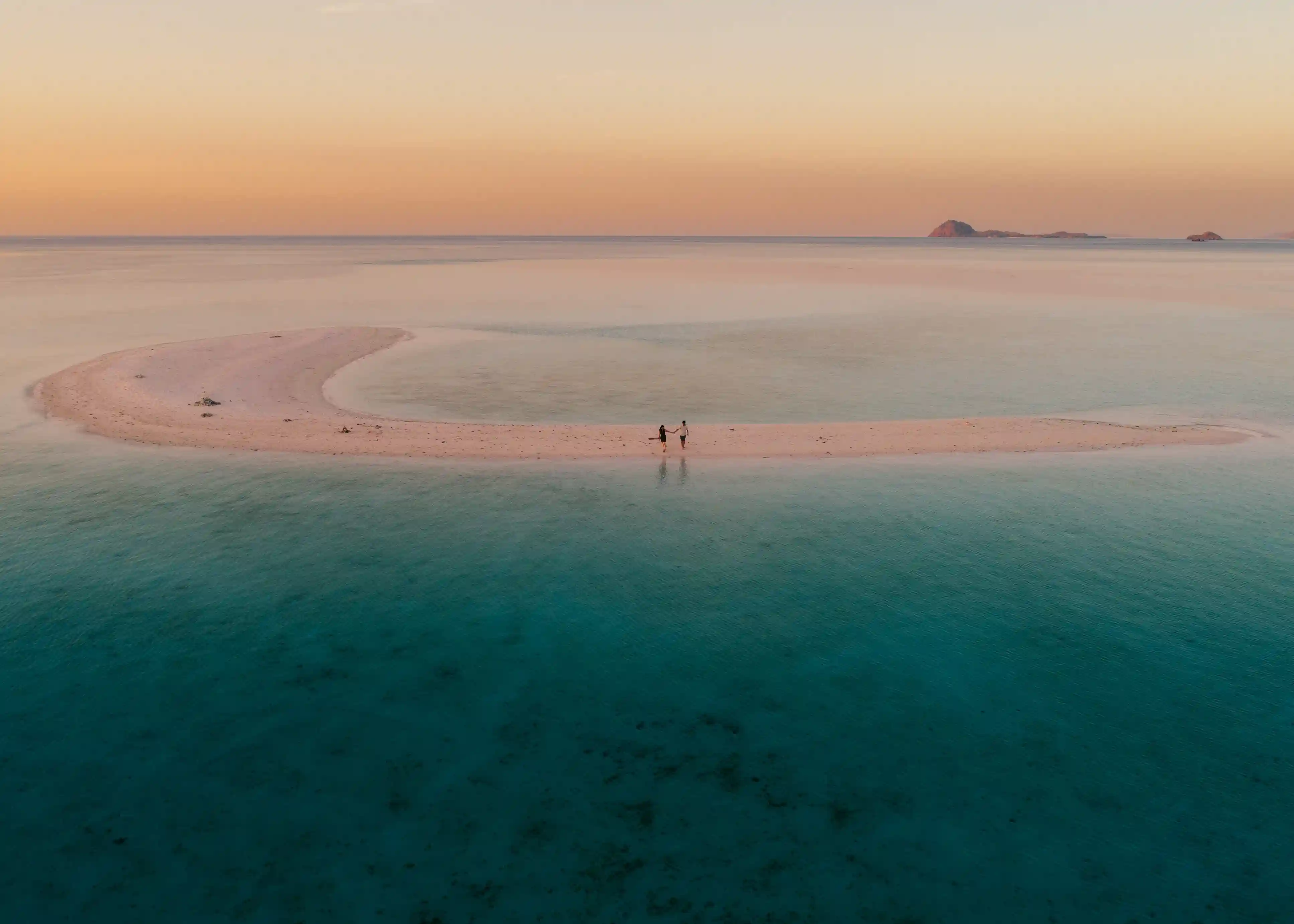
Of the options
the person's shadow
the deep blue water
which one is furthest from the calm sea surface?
the person's shadow

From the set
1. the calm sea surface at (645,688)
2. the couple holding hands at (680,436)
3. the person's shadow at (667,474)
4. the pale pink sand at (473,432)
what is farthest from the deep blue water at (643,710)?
the pale pink sand at (473,432)

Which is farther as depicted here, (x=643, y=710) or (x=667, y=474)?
(x=667, y=474)

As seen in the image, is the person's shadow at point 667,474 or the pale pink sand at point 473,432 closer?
the person's shadow at point 667,474

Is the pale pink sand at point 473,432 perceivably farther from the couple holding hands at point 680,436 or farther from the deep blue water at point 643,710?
the deep blue water at point 643,710

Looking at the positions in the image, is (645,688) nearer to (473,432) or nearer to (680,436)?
(680,436)

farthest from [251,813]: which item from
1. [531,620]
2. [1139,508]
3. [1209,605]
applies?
[1139,508]

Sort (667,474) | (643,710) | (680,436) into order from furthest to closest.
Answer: (680,436) < (667,474) < (643,710)

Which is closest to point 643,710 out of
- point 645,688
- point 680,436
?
point 645,688
